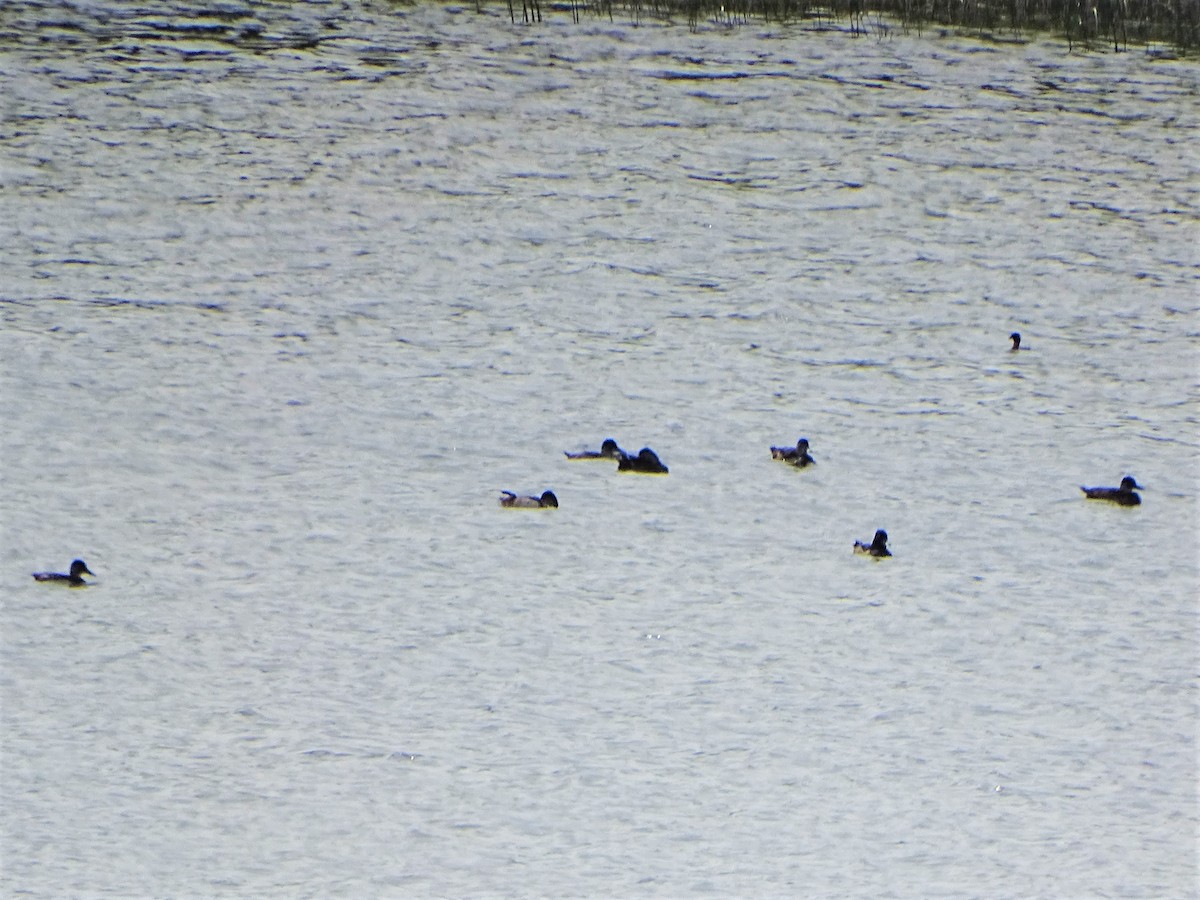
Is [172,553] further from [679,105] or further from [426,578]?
[679,105]

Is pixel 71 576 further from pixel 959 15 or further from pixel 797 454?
pixel 959 15

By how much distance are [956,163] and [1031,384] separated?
7.72 feet

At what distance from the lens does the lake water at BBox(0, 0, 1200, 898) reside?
10.7 feet

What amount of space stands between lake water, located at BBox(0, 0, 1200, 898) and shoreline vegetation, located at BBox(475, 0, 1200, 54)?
132 cm

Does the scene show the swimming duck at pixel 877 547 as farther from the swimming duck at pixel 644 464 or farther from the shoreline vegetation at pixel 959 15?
the shoreline vegetation at pixel 959 15

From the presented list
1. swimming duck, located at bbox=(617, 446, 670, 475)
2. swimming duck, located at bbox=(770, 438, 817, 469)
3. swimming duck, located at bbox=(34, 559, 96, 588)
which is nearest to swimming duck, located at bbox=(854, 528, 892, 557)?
swimming duck, located at bbox=(770, 438, 817, 469)

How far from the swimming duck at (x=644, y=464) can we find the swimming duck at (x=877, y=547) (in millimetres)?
727

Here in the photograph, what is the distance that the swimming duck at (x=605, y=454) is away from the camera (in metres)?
4.93

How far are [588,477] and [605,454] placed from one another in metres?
0.12

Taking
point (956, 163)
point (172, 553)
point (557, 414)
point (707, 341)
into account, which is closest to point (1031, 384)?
point (707, 341)

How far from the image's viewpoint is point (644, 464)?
16.1 ft

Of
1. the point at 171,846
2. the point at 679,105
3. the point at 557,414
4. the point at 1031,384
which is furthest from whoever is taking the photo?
the point at 679,105

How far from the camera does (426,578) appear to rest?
4215 millimetres

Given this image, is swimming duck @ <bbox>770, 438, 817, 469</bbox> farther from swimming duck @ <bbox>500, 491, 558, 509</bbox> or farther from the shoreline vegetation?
the shoreline vegetation
